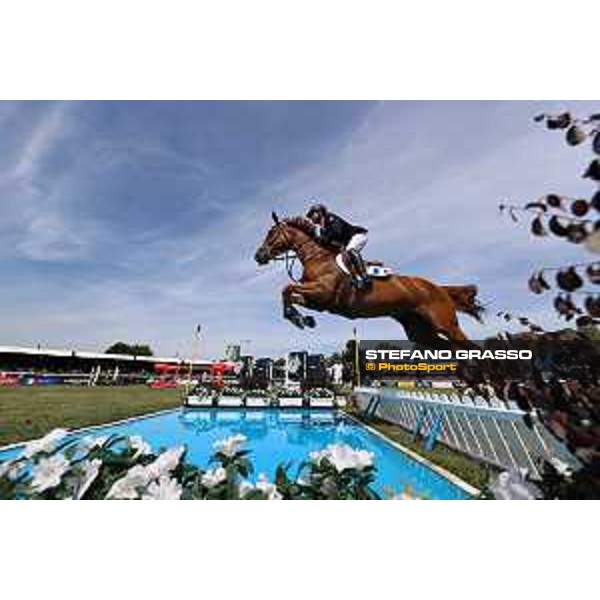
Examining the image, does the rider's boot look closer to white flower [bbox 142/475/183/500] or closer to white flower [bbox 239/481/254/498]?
white flower [bbox 239/481/254/498]

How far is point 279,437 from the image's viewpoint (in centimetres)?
591

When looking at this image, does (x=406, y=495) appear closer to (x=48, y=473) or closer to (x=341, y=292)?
(x=48, y=473)

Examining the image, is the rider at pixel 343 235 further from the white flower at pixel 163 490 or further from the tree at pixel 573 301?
the tree at pixel 573 301

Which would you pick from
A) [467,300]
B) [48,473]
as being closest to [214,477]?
[48,473]

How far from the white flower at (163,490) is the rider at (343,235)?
275cm

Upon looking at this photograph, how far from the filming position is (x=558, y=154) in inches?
155

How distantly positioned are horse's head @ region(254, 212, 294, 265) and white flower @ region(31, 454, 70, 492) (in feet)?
9.28

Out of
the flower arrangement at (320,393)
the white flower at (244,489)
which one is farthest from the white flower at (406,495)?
the flower arrangement at (320,393)

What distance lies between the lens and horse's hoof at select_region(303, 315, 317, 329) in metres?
4.70
